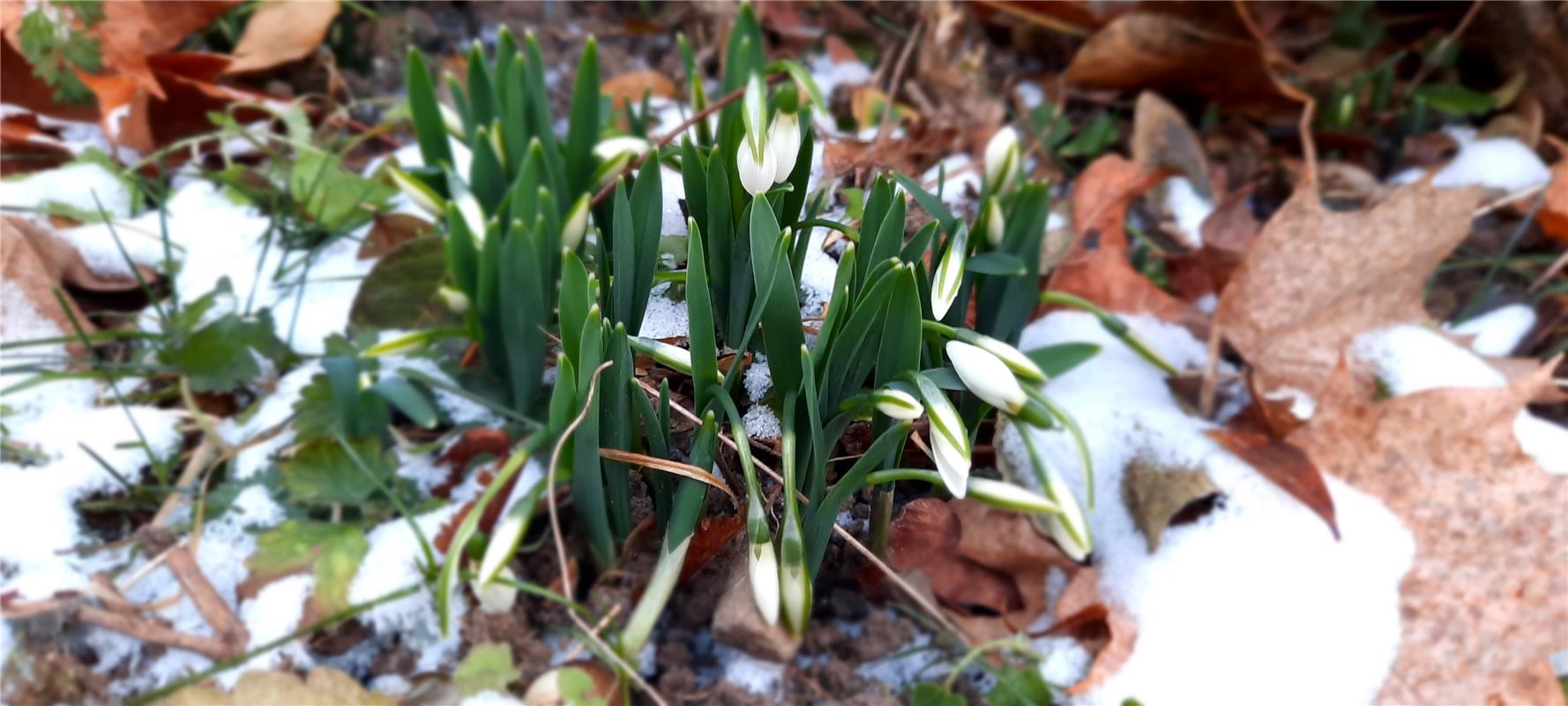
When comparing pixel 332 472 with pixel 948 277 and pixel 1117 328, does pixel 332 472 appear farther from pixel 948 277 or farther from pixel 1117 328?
pixel 1117 328

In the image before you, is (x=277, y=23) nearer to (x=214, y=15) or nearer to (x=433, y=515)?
(x=214, y=15)

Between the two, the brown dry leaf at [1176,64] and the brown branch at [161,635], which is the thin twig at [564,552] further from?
the brown dry leaf at [1176,64]

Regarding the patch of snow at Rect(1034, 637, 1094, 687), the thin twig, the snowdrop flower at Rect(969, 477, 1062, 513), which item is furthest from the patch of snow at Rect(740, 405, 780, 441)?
the patch of snow at Rect(1034, 637, 1094, 687)

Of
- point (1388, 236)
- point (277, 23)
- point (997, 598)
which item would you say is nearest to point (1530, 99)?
point (1388, 236)

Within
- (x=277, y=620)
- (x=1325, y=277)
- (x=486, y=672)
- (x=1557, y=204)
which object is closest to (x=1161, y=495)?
(x=1325, y=277)

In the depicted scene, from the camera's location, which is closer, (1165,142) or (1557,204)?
(1557,204)

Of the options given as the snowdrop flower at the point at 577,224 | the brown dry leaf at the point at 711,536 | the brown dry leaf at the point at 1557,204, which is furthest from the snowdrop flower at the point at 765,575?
the brown dry leaf at the point at 1557,204

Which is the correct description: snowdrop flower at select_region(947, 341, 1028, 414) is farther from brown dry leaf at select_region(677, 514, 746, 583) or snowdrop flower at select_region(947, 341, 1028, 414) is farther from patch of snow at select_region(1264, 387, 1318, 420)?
patch of snow at select_region(1264, 387, 1318, 420)
